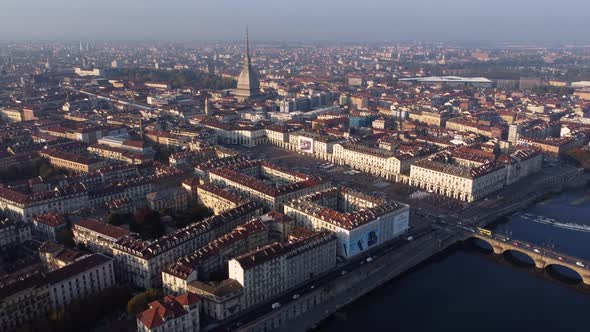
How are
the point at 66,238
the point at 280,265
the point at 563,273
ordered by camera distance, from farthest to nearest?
the point at 66,238, the point at 563,273, the point at 280,265

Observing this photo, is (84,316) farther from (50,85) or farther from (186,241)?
(50,85)

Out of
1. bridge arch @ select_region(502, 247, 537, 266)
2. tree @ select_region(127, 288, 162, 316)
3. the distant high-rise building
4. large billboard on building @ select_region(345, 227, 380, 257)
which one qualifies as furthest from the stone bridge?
the distant high-rise building

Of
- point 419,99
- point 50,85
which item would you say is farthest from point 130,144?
point 50,85

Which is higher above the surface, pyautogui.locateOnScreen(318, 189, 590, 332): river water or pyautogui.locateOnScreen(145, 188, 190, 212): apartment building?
pyautogui.locateOnScreen(145, 188, 190, 212): apartment building

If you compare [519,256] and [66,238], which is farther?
[519,256]

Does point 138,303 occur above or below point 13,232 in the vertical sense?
below

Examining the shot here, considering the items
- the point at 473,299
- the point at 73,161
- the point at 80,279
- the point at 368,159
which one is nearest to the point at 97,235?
the point at 80,279

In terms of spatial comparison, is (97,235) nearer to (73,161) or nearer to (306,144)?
(73,161)

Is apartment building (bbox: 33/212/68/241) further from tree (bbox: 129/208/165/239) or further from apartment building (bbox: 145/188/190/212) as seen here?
apartment building (bbox: 145/188/190/212)
